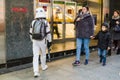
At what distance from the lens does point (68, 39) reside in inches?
442

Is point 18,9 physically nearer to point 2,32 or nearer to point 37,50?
point 2,32

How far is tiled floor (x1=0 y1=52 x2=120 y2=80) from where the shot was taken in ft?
22.0

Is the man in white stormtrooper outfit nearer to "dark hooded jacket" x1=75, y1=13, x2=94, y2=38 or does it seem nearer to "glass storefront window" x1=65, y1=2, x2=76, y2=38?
"dark hooded jacket" x1=75, y1=13, x2=94, y2=38

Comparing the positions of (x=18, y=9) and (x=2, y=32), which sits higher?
(x=18, y=9)

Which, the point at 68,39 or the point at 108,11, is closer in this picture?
the point at 68,39

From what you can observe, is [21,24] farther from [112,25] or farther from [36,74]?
[112,25]

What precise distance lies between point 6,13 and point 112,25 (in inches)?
181

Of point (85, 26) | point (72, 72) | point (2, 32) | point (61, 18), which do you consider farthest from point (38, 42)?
point (61, 18)

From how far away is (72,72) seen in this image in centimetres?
721

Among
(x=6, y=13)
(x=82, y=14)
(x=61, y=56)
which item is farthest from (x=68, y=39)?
(x=6, y=13)

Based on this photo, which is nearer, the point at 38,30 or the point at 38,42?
the point at 38,30

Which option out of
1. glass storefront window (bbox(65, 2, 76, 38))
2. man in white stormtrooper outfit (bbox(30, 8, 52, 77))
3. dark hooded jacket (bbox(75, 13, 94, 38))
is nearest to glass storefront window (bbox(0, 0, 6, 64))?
man in white stormtrooper outfit (bbox(30, 8, 52, 77))

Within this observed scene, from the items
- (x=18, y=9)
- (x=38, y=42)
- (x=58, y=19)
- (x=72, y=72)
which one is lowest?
(x=72, y=72)

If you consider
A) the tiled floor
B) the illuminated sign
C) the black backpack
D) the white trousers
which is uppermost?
the illuminated sign
